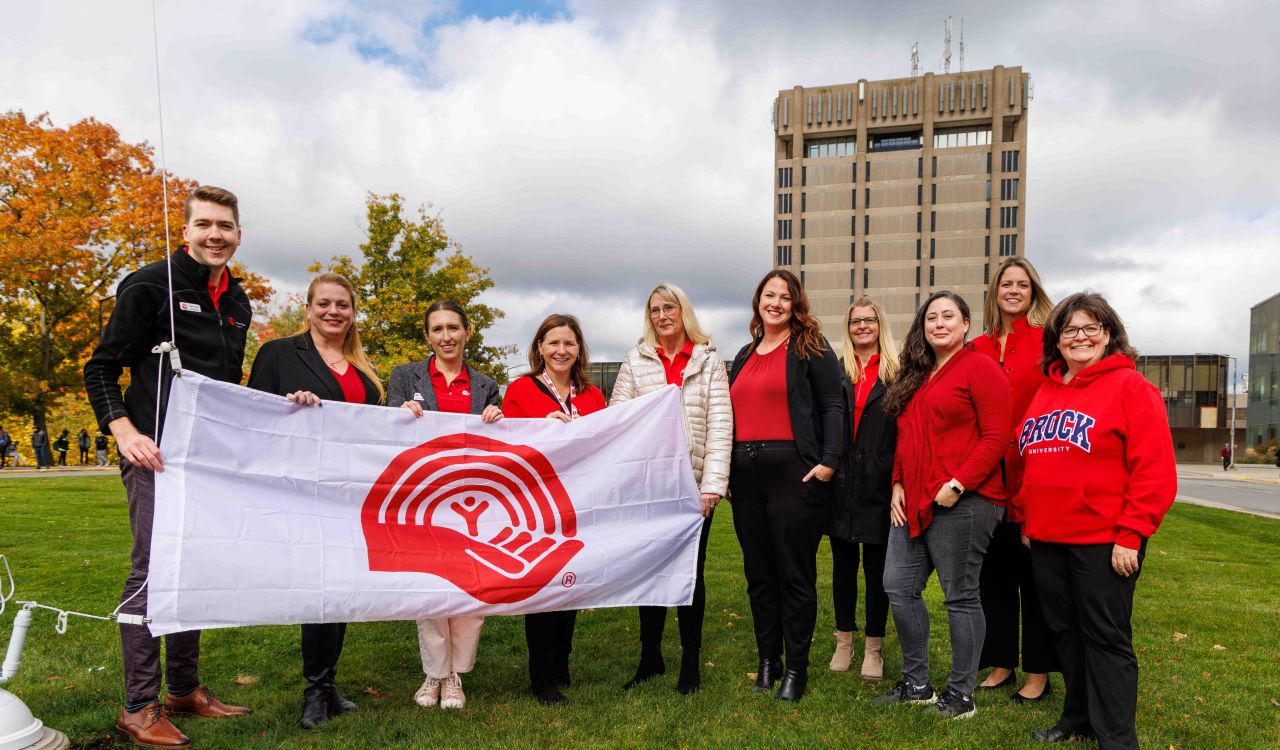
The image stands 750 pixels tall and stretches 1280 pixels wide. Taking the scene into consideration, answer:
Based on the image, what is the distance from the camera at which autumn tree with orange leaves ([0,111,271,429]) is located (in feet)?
71.2

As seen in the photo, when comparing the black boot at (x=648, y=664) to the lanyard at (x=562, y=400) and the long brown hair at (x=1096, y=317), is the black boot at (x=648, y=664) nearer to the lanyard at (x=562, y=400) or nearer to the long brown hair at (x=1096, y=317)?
the lanyard at (x=562, y=400)

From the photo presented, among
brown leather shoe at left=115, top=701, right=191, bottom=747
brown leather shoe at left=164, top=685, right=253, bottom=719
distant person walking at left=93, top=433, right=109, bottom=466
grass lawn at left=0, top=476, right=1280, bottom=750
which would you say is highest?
brown leather shoe at left=115, top=701, right=191, bottom=747

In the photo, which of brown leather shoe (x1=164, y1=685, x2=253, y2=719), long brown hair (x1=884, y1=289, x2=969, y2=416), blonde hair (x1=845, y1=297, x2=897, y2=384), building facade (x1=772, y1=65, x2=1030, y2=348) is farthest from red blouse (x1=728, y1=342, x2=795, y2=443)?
building facade (x1=772, y1=65, x2=1030, y2=348)

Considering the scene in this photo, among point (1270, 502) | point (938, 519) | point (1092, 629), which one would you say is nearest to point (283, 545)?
point (938, 519)

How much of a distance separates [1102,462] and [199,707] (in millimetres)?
4991

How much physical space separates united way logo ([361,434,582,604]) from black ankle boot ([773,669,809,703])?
151 centimetres

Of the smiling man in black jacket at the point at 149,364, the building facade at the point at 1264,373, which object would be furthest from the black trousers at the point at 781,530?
the building facade at the point at 1264,373

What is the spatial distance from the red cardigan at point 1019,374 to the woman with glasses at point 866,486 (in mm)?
706

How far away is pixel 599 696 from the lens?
15.3 ft

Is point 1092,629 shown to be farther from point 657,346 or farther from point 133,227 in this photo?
point 133,227

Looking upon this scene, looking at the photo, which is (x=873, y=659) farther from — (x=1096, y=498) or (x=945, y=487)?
(x=1096, y=498)

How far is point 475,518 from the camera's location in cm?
436

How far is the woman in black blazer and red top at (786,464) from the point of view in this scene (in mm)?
4516

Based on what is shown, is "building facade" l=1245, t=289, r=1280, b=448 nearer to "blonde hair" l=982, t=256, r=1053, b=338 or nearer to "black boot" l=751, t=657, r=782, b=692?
"blonde hair" l=982, t=256, r=1053, b=338
